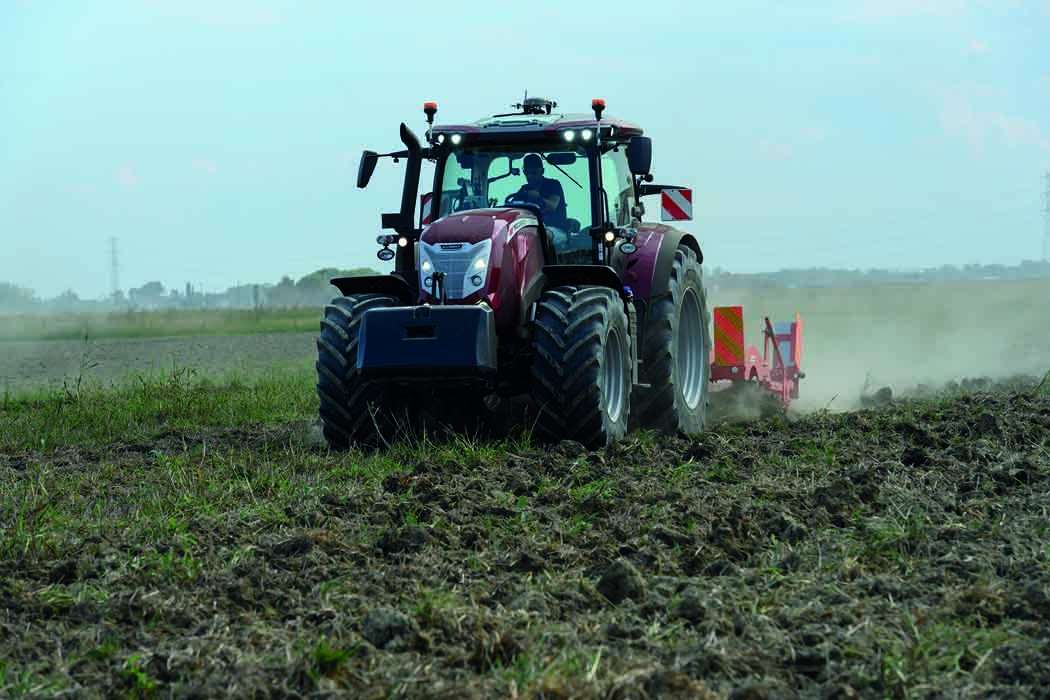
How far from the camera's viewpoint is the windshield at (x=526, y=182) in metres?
10.4

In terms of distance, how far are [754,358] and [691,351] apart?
169cm

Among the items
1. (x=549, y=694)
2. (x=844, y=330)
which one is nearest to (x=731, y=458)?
(x=549, y=694)

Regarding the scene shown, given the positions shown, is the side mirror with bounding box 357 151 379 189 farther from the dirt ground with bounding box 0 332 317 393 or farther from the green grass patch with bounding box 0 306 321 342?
the green grass patch with bounding box 0 306 321 342

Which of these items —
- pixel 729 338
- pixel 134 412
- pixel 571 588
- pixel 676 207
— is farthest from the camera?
pixel 134 412

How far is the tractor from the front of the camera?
9078 mm

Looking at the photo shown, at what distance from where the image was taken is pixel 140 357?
28.7m

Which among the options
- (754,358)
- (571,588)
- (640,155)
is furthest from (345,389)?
(754,358)

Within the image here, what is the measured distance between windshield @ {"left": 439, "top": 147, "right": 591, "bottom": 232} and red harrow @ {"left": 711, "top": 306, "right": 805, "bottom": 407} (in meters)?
3.05

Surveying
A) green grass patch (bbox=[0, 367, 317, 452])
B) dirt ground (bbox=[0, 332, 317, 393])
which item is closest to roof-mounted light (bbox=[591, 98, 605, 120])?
green grass patch (bbox=[0, 367, 317, 452])

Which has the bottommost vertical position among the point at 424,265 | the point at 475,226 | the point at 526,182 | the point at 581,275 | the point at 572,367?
the point at 572,367

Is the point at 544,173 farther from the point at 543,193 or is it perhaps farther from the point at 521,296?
the point at 521,296

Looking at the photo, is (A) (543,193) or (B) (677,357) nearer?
(A) (543,193)

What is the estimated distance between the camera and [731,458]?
8.97 metres

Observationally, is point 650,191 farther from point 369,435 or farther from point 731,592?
point 731,592
